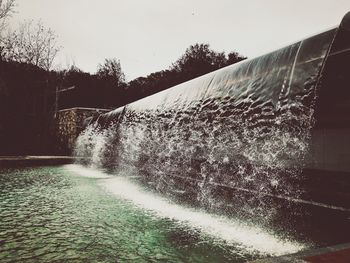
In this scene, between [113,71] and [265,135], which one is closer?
[265,135]

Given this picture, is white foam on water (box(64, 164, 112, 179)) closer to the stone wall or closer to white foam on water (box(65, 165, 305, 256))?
white foam on water (box(65, 165, 305, 256))

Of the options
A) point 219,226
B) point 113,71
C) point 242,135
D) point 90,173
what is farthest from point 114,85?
point 219,226

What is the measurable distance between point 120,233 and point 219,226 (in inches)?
48.1

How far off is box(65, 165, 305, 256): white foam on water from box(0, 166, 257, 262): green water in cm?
18

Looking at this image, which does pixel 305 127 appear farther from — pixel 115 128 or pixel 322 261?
pixel 115 128

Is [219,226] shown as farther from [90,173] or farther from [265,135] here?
[90,173]

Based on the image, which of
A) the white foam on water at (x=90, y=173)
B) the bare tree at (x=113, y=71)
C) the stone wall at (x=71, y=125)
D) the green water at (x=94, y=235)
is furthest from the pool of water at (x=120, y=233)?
the bare tree at (x=113, y=71)

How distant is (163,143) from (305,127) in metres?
4.98

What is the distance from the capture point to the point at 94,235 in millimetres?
3242

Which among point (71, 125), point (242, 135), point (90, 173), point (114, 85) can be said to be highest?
point (114, 85)

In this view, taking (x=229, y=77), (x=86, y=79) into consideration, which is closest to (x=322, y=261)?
(x=229, y=77)

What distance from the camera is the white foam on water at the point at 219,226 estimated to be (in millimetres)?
2973

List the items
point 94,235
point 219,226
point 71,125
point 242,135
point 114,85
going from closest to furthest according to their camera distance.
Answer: point 94,235, point 219,226, point 242,135, point 71,125, point 114,85

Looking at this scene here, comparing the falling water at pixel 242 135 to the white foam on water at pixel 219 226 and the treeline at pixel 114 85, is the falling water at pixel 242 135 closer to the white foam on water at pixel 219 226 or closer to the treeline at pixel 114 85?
the white foam on water at pixel 219 226
